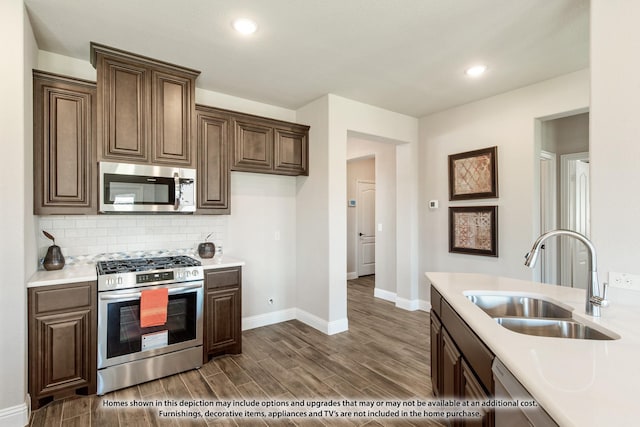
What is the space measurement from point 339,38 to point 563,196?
12.7ft

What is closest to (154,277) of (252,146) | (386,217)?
(252,146)

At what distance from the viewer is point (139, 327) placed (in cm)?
271

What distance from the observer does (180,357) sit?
2.90m

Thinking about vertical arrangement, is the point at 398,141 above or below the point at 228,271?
above

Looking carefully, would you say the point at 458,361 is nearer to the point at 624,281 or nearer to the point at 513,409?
the point at 513,409

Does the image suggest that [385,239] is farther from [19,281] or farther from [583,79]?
[19,281]

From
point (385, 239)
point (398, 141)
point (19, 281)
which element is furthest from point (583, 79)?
point (19, 281)

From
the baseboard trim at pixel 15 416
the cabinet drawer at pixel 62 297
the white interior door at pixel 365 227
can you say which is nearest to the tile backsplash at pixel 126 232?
the cabinet drawer at pixel 62 297

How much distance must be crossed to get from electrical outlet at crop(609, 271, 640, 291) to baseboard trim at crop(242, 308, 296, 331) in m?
3.38

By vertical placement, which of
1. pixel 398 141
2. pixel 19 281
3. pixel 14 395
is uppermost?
pixel 398 141

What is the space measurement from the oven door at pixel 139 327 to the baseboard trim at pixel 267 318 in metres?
1.07

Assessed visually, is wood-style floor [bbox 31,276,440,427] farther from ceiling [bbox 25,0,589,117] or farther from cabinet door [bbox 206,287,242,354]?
ceiling [bbox 25,0,589,117]

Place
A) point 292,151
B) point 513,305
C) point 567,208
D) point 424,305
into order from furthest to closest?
point 424,305 → point 567,208 → point 292,151 → point 513,305

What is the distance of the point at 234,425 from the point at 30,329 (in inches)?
61.8
